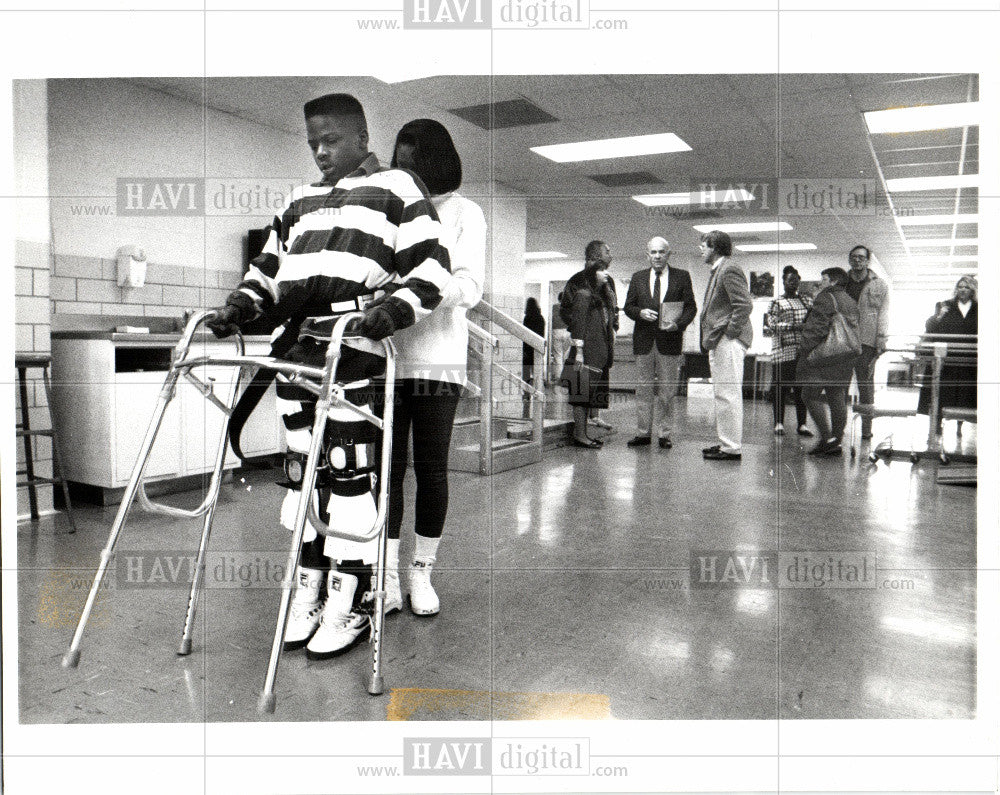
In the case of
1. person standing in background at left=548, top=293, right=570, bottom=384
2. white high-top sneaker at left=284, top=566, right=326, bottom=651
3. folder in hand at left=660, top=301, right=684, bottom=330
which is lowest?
white high-top sneaker at left=284, top=566, right=326, bottom=651

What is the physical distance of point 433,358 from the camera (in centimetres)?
166

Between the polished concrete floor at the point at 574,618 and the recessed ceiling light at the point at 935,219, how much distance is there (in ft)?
2.05

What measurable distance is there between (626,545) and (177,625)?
1.45 m

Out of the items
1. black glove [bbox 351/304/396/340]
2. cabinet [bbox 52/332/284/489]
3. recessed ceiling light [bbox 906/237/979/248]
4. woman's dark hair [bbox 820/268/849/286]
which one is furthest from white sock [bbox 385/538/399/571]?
woman's dark hair [bbox 820/268/849/286]

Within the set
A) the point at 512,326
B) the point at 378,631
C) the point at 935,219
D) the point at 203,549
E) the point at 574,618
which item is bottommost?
the point at 574,618

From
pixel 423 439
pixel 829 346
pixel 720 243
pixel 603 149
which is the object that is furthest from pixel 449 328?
pixel 829 346

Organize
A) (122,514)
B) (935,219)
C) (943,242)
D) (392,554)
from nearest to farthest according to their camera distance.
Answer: (122,514) → (392,554) → (943,242) → (935,219)

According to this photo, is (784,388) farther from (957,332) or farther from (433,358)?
(433,358)

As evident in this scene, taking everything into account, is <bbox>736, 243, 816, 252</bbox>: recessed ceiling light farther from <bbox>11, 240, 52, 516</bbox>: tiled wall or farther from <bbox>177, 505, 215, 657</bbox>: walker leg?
<bbox>11, 240, 52, 516</bbox>: tiled wall

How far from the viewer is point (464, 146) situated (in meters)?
1.81

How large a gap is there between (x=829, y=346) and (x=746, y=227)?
0.72 metres

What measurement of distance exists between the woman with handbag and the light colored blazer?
0.31 metres

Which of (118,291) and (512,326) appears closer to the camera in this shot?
(512,326)

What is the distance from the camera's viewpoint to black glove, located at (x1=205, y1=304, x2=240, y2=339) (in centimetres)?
143
